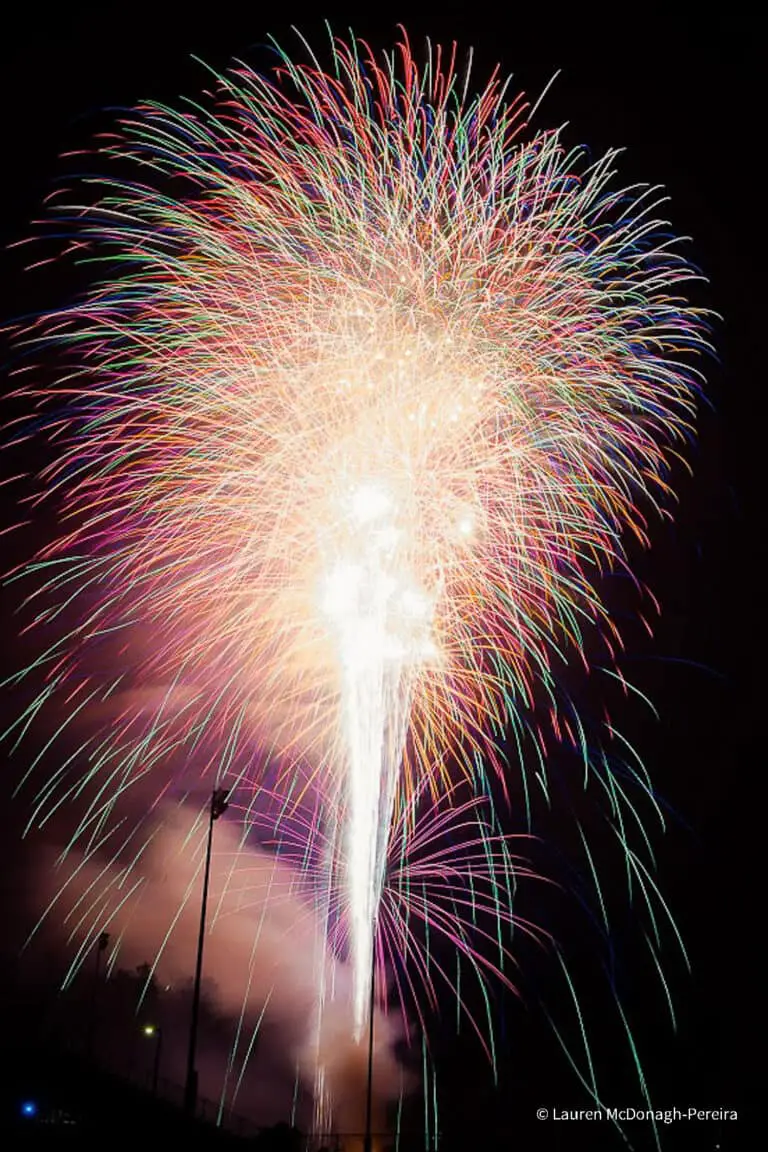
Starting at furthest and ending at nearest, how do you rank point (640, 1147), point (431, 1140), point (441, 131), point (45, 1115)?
1. point (431, 1140)
2. point (640, 1147)
3. point (45, 1115)
4. point (441, 131)

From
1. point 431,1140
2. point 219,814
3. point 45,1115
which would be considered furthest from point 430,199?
point 431,1140

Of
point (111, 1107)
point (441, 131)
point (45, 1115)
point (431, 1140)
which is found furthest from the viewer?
point (431, 1140)

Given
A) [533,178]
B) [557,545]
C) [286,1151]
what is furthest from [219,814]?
[533,178]

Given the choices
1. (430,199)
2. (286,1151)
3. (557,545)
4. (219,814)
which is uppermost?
(430,199)

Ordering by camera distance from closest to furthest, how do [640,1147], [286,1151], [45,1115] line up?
[286,1151], [45,1115], [640,1147]

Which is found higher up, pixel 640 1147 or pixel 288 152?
pixel 288 152

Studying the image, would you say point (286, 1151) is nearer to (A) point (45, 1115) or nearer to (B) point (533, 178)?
(A) point (45, 1115)

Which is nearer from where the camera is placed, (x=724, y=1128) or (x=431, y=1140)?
(x=724, y=1128)

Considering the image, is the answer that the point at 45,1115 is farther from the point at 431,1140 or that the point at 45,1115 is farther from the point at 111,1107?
the point at 431,1140

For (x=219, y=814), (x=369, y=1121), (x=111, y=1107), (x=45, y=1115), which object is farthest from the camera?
(x=45, y=1115)
